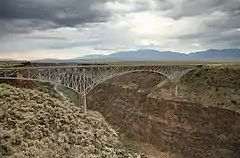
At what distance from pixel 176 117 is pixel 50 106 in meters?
23.8

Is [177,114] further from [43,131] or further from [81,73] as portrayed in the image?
[43,131]

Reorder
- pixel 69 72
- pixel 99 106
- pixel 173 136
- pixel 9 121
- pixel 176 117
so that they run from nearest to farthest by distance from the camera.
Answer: pixel 9 121, pixel 69 72, pixel 173 136, pixel 176 117, pixel 99 106

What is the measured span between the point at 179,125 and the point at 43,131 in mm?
26017

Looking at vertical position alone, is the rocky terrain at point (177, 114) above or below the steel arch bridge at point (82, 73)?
below

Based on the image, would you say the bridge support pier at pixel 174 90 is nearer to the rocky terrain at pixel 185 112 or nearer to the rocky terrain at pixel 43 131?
the rocky terrain at pixel 185 112

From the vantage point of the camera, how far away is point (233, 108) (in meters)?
47.3

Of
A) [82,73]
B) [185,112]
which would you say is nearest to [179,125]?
[185,112]

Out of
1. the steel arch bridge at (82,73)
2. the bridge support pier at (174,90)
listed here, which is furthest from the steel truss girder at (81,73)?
the bridge support pier at (174,90)

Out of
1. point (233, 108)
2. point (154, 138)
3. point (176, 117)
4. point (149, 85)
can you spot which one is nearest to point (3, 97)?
point (154, 138)

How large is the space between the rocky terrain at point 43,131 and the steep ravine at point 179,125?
40.6 ft

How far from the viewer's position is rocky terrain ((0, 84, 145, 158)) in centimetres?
2456

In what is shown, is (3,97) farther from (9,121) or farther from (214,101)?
(214,101)

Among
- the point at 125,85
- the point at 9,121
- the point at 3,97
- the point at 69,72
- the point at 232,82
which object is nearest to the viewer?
the point at 9,121

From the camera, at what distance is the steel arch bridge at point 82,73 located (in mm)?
41031
